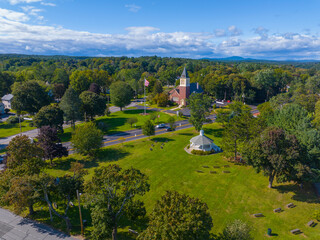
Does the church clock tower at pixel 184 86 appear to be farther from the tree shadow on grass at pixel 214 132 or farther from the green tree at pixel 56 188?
the green tree at pixel 56 188

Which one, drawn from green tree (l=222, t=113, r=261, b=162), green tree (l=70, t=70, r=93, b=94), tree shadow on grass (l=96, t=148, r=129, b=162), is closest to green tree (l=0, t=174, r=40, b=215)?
tree shadow on grass (l=96, t=148, r=129, b=162)

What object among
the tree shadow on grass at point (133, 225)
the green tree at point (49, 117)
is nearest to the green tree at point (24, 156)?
the tree shadow on grass at point (133, 225)

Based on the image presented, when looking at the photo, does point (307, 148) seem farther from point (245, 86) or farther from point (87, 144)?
point (245, 86)

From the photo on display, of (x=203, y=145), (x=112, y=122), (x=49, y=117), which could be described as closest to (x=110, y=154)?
(x=49, y=117)

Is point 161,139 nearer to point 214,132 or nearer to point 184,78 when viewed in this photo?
point 214,132

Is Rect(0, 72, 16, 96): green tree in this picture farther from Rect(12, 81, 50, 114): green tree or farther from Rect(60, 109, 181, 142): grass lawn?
Rect(60, 109, 181, 142): grass lawn
